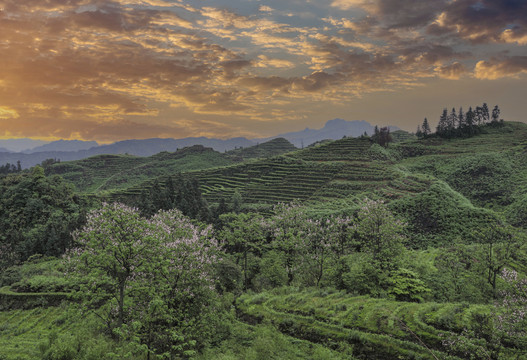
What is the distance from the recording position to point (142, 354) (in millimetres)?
18438

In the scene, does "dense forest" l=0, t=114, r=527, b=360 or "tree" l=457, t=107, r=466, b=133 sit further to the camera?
"tree" l=457, t=107, r=466, b=133

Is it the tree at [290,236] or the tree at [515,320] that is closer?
the tree at [515,320]

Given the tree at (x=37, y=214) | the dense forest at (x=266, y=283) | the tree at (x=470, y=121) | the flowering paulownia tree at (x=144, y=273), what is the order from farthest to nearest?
the tree at (x=470, y=121)
the tree at (x=37, y=214)
the flowering paulownia tree at (x=144, y=273)
the dense forest at (x=266, y=283)

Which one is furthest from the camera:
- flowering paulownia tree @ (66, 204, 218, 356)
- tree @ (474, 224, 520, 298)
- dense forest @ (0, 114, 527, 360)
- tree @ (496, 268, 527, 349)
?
tree @ (474, 224, 520, 298)

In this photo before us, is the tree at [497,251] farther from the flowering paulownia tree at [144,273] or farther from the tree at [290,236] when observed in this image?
the flowering paulownia tree at [144,273]

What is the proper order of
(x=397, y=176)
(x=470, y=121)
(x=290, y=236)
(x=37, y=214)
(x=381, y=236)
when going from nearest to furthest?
(x=381, y=236), (x=290, y=236), (x=37, y=214), (x=397, y=176), (x=470, y=121)

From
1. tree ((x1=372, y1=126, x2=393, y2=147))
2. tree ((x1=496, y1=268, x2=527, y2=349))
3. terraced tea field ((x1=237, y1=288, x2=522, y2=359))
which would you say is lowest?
terraced tea field ((x1=237, y1=288, x2=522, y2=359))

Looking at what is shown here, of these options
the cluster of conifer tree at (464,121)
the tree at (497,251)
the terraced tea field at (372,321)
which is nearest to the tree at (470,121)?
the cluster of conifer tree at (464,121)

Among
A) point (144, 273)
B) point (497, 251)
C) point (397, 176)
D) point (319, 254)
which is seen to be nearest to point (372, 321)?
point (319, 254)

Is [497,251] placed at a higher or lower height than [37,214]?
lower

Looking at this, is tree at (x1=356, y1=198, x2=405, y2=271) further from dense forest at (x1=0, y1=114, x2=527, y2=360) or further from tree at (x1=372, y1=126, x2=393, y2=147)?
tree at (x1=372, y1=126, x2=393, y2=147)

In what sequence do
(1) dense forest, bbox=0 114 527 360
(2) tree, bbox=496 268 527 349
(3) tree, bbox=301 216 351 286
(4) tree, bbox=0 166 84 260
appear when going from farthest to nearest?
1. (4) tree, bbox=0 166 84 260
2. (3) tree, bbox=301 216 351 286
3. (1) dense forest, bbox=0 114 527 360
4. (2) tree, bbox=496 268 527 349

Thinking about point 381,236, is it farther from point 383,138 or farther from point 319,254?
point 383,138

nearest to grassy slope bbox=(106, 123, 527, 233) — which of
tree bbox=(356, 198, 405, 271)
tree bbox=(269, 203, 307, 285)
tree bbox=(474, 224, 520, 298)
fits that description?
tree bbox=(474, 224, 520, 298)
